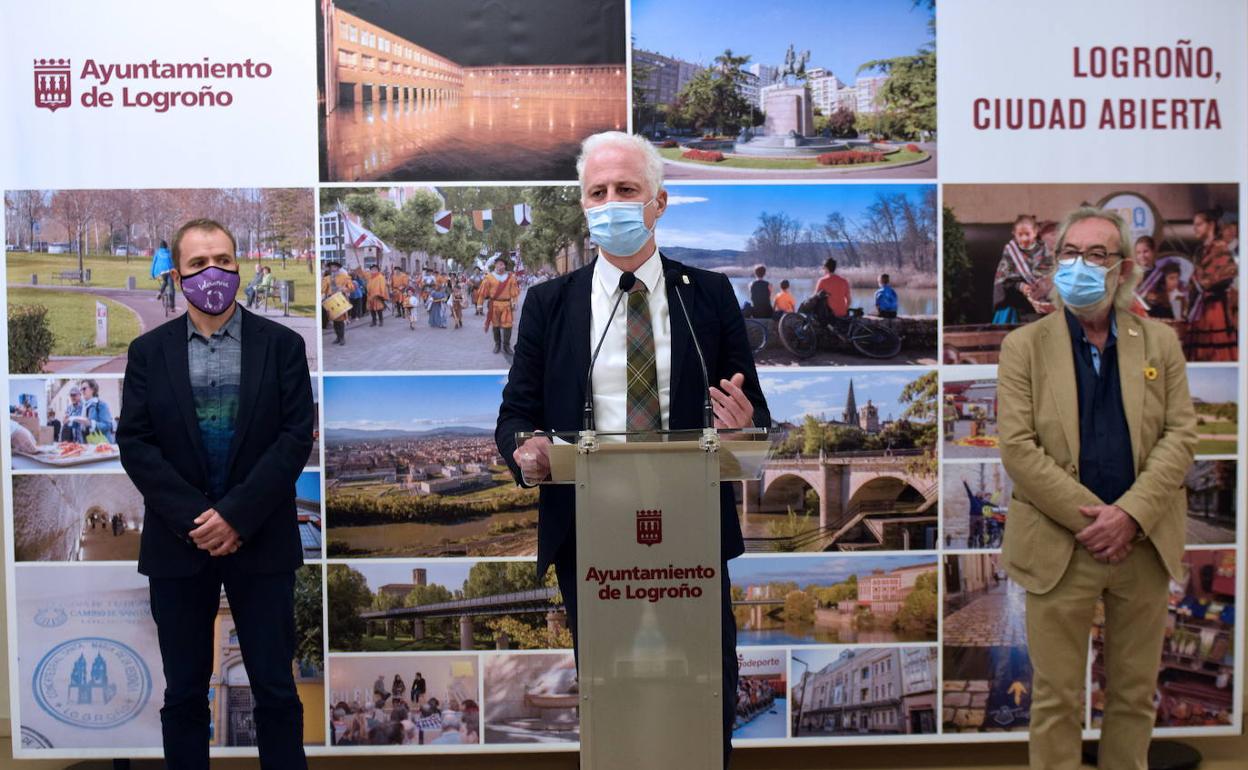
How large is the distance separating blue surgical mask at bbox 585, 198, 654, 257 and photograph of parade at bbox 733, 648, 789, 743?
211 centimetres

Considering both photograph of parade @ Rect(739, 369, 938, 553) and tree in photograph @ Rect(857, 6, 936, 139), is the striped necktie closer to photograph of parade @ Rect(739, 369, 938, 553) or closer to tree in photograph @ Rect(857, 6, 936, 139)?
photograph of parade @ Rect(739, 369, 938, 553)

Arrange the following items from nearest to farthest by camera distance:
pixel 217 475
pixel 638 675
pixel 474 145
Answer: pixel 638 675
pixel 217 475
pixel 474 145

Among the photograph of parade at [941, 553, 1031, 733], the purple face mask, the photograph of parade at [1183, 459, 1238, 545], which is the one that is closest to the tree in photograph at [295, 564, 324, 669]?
the purple face mask

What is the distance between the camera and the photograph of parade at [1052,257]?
445 centimetres

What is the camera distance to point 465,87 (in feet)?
14.4

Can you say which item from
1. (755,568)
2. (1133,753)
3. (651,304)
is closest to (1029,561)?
(1133,753)

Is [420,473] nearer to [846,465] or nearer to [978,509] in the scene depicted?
[846,465]

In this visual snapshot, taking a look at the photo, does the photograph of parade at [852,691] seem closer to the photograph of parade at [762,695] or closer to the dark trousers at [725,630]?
the photograph of parade at [762,695]

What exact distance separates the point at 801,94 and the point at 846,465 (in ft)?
4.57

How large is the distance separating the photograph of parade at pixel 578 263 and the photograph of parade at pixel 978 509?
49 cm

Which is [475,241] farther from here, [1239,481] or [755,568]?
[1239,481]

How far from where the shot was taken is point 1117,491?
3.64m

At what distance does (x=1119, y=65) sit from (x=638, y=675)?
3.29m

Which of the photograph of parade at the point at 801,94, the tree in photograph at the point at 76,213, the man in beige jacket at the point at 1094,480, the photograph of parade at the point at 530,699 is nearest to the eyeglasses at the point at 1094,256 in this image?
the man in beige jacket at the point at 1094,480
